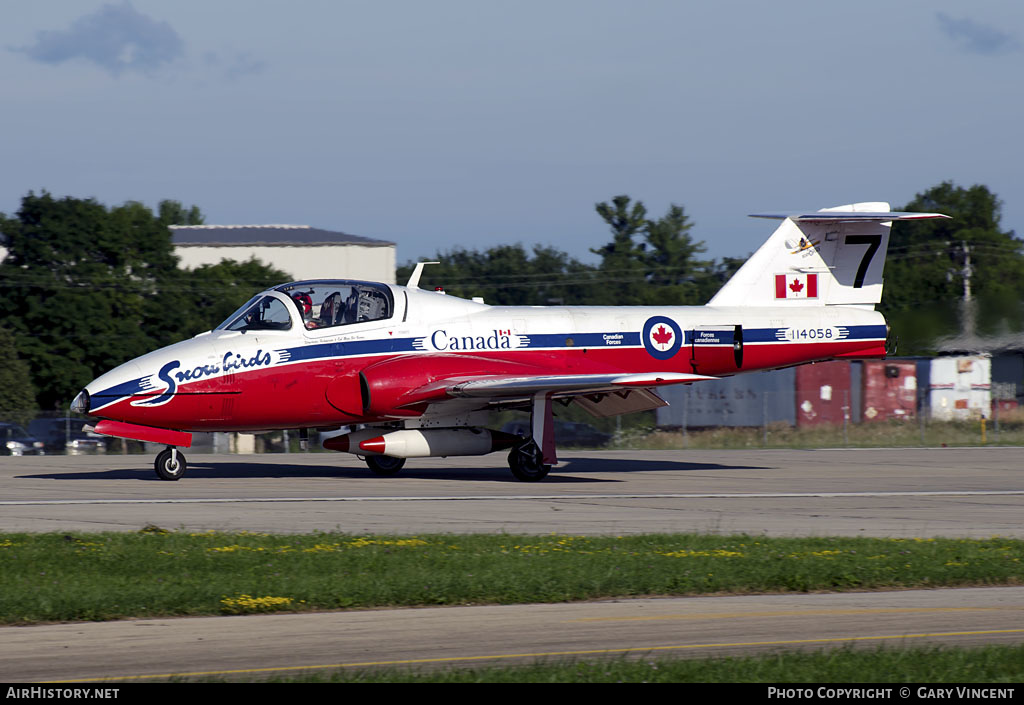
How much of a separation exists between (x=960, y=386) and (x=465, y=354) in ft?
85.3

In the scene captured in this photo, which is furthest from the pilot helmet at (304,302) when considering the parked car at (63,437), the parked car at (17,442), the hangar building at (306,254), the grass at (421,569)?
the hangar building at (306,254)

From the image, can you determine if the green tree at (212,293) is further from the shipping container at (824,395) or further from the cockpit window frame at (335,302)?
the cockpit window frame at (335,302)

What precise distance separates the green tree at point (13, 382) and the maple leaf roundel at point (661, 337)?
4095 cm

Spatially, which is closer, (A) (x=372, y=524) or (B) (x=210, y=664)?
(B) (x=210, y=664)

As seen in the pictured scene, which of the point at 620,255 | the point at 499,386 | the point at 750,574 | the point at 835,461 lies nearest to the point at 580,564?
the point at 750,574

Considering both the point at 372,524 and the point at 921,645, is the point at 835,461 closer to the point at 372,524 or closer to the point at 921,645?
the point at 372,524

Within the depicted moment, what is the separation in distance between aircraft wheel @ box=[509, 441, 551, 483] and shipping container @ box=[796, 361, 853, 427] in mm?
18953

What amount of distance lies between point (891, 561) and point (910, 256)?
219 feet

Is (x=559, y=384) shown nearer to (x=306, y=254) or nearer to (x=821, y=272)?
(x=821, y=272)

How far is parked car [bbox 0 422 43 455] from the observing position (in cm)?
3176

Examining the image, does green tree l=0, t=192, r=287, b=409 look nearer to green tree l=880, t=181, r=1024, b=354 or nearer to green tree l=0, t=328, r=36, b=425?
green tree l=0, t=328, r=36, b=425

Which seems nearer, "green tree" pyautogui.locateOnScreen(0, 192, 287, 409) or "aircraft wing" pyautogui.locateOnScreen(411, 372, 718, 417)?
"aircraft wing" pyautogui.locateOnScreen(411, 372, 718, 417)

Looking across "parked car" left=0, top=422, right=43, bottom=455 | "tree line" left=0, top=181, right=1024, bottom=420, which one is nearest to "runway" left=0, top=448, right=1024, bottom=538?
"parked car" left=0, top=422, right=43, bottom=455

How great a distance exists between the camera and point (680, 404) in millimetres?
44875
